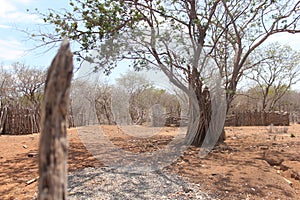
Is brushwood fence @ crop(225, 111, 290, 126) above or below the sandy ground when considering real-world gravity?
above

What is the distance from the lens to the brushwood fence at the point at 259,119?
47.2 feet

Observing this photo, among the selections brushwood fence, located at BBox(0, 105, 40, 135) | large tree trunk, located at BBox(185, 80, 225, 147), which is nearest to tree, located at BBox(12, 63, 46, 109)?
brushwood fence, located at BBox(0, 105, 40, 135)

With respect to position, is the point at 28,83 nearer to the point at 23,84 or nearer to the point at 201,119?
the point at 23,84

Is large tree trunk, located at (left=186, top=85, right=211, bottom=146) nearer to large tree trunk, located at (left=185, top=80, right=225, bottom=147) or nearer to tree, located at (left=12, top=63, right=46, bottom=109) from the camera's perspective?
large tree trunk, located at (left=185, top=80, right=225, bottom=147)

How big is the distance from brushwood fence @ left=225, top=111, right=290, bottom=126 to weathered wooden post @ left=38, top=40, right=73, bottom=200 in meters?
14.2

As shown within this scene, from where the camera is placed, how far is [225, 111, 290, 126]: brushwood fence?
1438cm

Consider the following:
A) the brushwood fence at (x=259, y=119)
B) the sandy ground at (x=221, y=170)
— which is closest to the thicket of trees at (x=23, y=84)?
the sandy ground at (x=221, y=170)

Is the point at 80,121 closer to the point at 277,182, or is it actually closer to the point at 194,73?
the point at 194,73

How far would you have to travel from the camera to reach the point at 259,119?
14.6m

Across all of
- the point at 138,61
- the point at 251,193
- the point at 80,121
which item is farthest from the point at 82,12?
the point at 80,121

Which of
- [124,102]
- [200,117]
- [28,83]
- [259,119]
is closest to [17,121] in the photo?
[124,102]

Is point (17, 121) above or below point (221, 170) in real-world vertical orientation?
above

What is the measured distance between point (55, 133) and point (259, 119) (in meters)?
15.2

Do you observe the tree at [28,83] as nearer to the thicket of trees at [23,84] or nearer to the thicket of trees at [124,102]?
the thicket of trees at [23,84]
